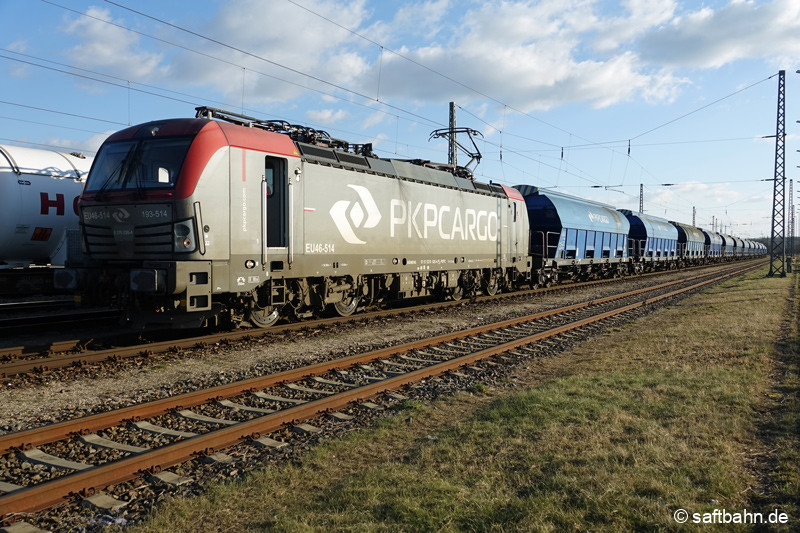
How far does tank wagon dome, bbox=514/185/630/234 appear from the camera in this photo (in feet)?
79.8

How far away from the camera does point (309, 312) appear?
41.5ft

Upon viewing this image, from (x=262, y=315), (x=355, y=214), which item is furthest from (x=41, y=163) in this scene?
(x=355, y=214)

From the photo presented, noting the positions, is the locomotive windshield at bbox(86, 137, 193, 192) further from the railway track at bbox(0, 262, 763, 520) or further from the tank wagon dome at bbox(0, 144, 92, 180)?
the tank wagon dome at bbox(0, 144, 92, 180)

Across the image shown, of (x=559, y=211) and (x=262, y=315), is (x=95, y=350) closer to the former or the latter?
(x=262, y=315)

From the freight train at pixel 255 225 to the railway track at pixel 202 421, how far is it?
9.51 feet

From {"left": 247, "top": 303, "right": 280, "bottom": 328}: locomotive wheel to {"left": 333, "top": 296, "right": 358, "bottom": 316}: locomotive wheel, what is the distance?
1915 mm

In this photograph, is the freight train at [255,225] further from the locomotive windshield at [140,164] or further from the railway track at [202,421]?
the railway track at [202,421]

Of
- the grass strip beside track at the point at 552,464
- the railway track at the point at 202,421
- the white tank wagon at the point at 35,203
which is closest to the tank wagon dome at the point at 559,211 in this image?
the railway track at the point at 202,421

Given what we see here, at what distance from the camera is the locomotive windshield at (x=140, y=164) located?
928 cm

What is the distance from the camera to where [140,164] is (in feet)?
31.2

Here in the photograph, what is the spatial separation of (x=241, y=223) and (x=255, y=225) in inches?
13.9

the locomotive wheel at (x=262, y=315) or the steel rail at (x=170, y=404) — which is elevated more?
the locomotive wheel at (x=262, y=315)

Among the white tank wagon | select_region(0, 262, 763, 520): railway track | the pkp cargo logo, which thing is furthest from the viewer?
the white tank wagon

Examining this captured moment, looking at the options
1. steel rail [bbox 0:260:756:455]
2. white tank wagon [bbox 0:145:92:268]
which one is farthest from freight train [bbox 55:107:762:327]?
white tank wagon [bbox 0:145:92:268]
